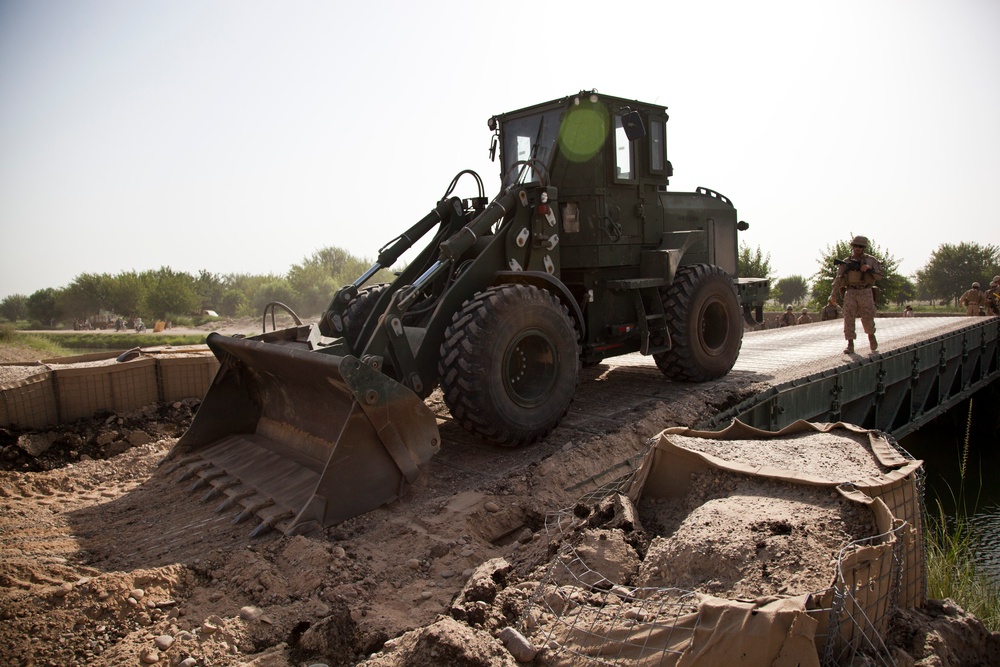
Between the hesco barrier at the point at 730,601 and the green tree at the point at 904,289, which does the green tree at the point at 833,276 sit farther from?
the hesco barrier at the point at 730,601

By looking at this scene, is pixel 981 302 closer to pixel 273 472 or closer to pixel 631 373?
pixel 631 373

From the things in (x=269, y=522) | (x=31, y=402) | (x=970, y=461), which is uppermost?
(x=31, y=402)

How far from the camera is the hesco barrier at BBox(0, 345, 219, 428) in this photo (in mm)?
6160

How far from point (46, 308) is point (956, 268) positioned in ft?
204

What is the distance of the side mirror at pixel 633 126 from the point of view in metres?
6.15

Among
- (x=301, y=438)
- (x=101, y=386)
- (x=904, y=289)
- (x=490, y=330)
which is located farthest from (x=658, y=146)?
(x=904, y=289)

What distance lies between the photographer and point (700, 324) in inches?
277

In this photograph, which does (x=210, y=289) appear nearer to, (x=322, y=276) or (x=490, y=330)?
(x=322, y=276)

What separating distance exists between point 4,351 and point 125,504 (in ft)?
43.4

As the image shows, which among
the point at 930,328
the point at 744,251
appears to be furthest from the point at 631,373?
the point at 744,251

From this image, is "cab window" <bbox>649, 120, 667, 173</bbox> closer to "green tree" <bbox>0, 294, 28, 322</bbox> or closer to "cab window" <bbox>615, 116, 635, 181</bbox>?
"cab window" <bbox>615, 116, 635, 181</bbox>

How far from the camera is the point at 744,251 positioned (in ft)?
130

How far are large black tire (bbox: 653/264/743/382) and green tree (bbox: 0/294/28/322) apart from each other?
2036 inches

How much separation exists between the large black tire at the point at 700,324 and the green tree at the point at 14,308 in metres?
51.7
